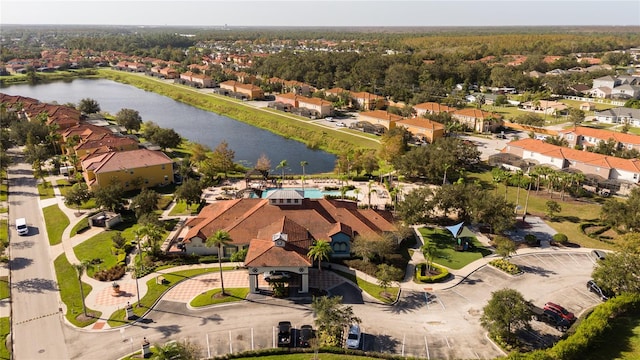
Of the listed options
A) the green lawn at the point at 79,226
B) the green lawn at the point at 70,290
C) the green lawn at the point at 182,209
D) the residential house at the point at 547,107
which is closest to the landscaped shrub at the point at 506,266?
the green lawn at the point at 182,209

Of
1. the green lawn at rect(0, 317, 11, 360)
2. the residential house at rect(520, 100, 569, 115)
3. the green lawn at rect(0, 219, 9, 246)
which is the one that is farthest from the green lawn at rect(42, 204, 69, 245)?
the residential house at rect(520, 100, 569, 115)

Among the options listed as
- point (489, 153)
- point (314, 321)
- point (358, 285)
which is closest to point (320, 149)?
point (489, 153)

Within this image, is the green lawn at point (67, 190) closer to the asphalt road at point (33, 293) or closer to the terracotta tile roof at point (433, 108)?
the asphalt road at point (33, 293)

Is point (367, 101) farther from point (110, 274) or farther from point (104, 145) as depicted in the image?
point (110, 274)

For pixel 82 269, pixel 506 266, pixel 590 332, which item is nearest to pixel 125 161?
pixel 82 269

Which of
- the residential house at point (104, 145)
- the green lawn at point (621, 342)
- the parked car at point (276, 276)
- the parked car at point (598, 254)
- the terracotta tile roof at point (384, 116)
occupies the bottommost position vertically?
the green lawn at point (621, 342)

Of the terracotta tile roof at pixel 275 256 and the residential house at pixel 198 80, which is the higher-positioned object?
the residential house at pixel 198 80
